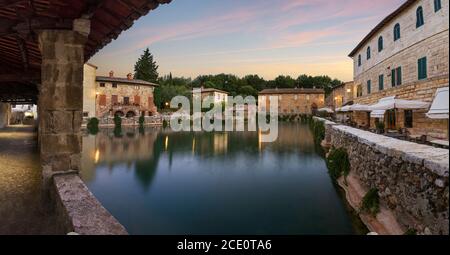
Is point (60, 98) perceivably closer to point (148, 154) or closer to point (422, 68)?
point (148, 154)

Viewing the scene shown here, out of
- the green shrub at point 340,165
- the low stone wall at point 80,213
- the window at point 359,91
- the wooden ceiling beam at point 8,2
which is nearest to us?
the low stone wall at point 80,213

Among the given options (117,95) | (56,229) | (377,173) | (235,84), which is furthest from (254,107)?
(56,229)

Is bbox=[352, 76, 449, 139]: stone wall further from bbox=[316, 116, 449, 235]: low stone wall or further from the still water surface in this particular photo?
the still water surface

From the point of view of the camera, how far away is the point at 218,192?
1084 cm

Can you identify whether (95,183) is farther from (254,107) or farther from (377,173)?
(254,107)

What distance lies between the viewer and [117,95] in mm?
44219

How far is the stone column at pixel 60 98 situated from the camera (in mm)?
5090

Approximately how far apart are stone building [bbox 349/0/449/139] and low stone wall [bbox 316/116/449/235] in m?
2.92

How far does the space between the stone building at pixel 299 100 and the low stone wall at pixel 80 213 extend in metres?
60.7

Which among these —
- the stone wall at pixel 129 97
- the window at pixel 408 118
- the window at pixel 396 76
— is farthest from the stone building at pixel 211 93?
the window at pixel 408 118

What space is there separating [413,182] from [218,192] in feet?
23.4

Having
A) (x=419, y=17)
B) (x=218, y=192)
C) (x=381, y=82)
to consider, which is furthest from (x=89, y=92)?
(x=419, y=17)

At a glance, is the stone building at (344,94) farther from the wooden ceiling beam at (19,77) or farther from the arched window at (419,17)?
the wooden ceiling beam at (19,77)

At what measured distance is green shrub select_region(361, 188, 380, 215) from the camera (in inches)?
278
